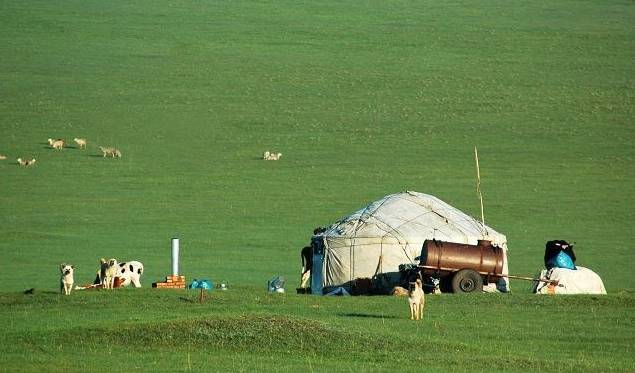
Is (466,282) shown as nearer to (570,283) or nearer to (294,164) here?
(570,283)

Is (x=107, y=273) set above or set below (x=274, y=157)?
below

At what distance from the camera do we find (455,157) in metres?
53.9

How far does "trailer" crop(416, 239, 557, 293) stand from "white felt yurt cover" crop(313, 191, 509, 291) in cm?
106

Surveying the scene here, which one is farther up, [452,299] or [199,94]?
[199,94]

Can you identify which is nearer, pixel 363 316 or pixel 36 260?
pixel 363 316

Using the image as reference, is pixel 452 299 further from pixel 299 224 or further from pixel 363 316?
pixel 299 224

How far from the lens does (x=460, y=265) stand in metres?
26.9

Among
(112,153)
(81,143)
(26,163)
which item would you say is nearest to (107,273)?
(26,163)

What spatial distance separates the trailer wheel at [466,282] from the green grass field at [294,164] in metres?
1.32

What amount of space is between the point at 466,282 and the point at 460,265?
0.33 metres

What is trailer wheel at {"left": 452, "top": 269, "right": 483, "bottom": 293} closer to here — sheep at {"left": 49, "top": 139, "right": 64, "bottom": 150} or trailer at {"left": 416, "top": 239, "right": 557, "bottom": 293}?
trailer at {"left": 416, "top": 239, "right": 557, "bottom": 293}

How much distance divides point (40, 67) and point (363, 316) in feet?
146

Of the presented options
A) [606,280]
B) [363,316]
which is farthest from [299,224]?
[363,316]

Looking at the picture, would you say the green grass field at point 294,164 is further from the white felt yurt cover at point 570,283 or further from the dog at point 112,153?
the white felt yurt cover at point 570,283
